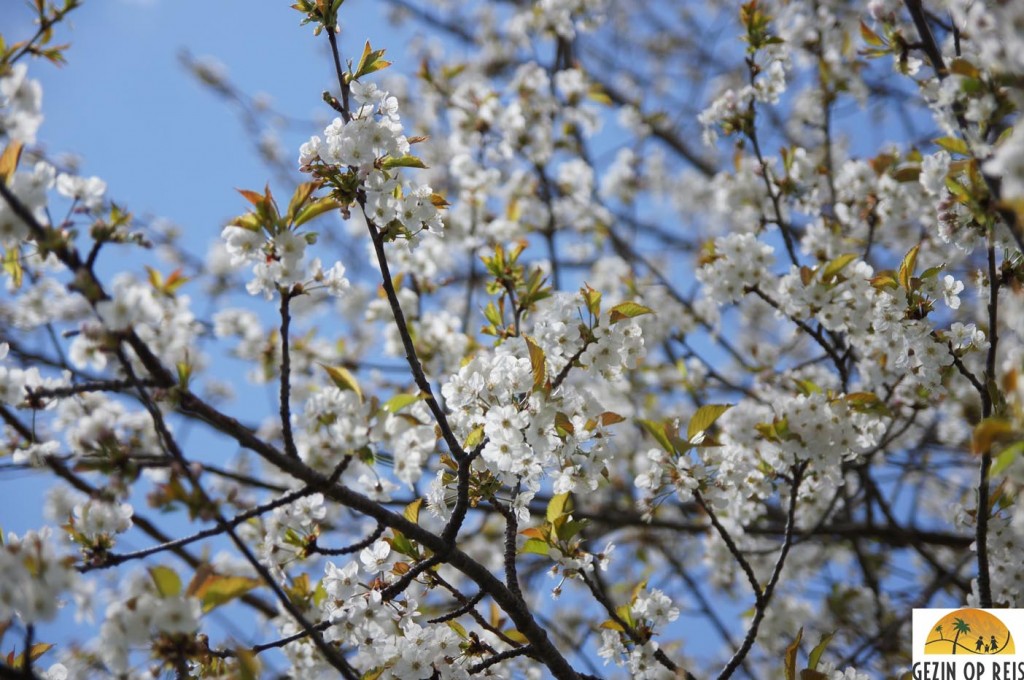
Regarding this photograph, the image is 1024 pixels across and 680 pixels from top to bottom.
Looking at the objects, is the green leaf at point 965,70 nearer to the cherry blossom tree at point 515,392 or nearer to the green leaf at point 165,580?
the cherry blossom tree at point 515,392

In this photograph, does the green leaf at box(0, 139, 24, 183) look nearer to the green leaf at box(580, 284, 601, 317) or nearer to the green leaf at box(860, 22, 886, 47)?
the green leaf at box(580, 284, 601, 317)

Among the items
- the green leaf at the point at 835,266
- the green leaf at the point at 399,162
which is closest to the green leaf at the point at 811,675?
the green leaf at the point at 835,266

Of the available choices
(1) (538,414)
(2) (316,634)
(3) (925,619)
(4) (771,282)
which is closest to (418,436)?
(1) (538,414)

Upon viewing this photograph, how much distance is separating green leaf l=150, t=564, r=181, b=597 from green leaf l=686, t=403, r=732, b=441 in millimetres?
1587

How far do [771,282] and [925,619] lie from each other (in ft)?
4.81

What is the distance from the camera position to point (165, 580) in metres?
1.57

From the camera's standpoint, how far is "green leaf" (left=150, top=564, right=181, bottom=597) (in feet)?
5.13

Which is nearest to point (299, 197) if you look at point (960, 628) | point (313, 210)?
point (313, 210)

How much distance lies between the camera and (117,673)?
5.19ft

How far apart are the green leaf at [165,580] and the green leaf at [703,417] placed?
159 cm

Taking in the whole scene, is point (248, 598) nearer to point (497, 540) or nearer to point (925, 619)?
point (497, 540)

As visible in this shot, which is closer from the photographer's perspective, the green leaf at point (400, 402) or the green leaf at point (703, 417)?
the green leaf at point (703, 417)

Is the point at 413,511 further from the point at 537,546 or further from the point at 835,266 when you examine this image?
the point at 835,266

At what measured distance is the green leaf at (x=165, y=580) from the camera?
1563 mm
